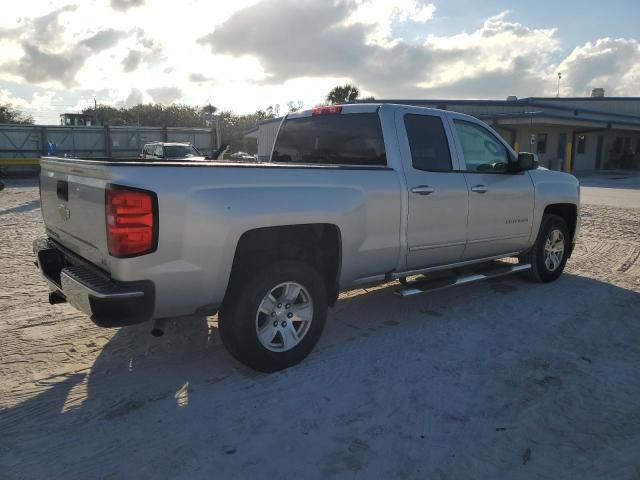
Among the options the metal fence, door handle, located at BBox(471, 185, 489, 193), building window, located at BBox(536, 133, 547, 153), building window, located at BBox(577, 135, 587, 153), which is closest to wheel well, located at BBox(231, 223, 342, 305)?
door handle, located at BBox(471, 185, 489, 193)

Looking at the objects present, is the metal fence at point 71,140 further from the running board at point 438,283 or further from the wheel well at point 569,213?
the running board at point 438,283

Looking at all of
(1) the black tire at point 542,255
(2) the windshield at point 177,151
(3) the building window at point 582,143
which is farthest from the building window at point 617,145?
(1) the black tire at point 542,255

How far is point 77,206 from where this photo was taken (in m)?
3.47

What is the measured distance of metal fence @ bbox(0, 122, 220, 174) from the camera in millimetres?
26203

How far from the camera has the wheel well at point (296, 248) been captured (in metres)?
3.70

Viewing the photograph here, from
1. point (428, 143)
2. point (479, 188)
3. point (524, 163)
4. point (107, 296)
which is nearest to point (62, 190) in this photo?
point (107, 296)

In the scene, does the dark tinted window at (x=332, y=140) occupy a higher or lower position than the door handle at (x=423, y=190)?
higher

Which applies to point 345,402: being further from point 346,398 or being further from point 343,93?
point 343,93

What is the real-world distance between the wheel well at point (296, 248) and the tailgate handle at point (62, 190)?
126 cm

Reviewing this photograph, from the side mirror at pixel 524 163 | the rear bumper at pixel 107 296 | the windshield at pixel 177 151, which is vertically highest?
the windshield at pixel 177 151

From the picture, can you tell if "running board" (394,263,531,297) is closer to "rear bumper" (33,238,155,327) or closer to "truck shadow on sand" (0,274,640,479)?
"truck shadow on sand" (0,274,640,479)

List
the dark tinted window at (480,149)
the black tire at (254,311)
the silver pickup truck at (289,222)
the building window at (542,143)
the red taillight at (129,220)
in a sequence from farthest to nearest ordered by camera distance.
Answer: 1. the building window at (542,143)
2. the dark tinted window at (480,149)
3. the black tire at (254,311)
4. the silver pickup truck at (289,222)
5. the red taillight at (129,220)

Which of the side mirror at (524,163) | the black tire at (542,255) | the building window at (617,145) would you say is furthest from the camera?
the building window at (617,145)

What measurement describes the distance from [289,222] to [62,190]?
165 cm
